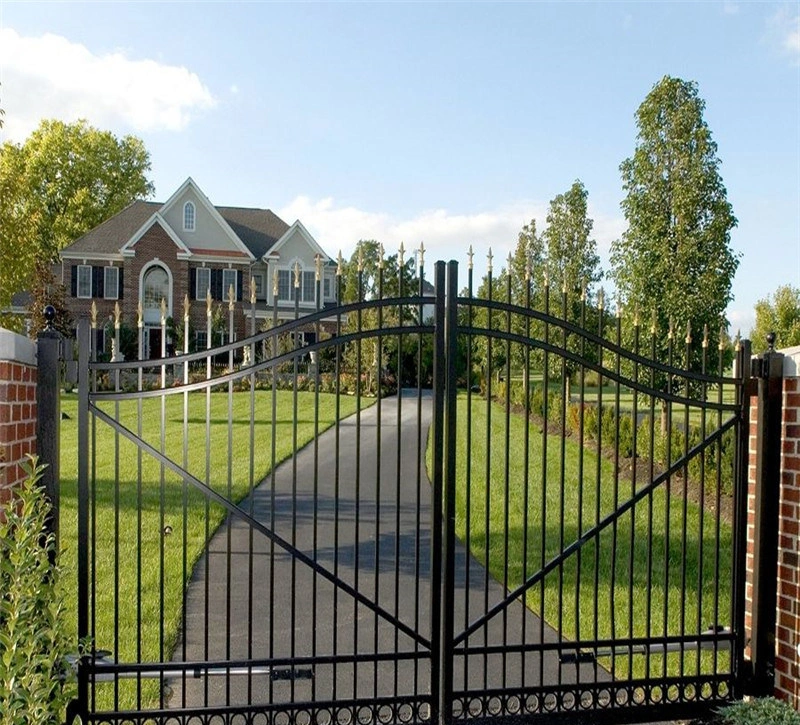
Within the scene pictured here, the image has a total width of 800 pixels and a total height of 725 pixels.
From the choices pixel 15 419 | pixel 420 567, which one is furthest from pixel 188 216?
pixel 15 419

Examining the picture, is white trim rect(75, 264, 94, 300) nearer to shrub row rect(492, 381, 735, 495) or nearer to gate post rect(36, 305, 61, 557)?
shrub row rect(492, 381, 735, 495)

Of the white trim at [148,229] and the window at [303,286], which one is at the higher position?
the white trim at [148,229]

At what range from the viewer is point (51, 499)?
12.1 feet

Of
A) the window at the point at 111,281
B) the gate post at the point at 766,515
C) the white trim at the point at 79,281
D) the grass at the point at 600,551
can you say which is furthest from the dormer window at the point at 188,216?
the gate post at the point at 766,515

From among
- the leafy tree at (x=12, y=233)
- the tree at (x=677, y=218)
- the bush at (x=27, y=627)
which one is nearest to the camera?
the bush at (x=27, y=627)

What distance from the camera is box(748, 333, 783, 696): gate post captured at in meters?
4.30

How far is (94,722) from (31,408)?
5.13ft

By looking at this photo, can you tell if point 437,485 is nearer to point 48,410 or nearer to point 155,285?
point 48,410

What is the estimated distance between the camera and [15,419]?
3.53 meters

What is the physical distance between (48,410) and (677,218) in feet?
38.1

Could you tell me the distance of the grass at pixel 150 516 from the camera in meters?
3.96

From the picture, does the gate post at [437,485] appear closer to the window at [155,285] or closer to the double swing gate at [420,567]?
the double swing gate at [420,567]

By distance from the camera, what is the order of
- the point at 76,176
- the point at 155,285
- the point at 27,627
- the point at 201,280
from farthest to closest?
the point at 76,176 < the point at 201,280 < the point at 155,285 < the point at 27,627

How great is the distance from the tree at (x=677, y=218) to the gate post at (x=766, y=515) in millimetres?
8275
